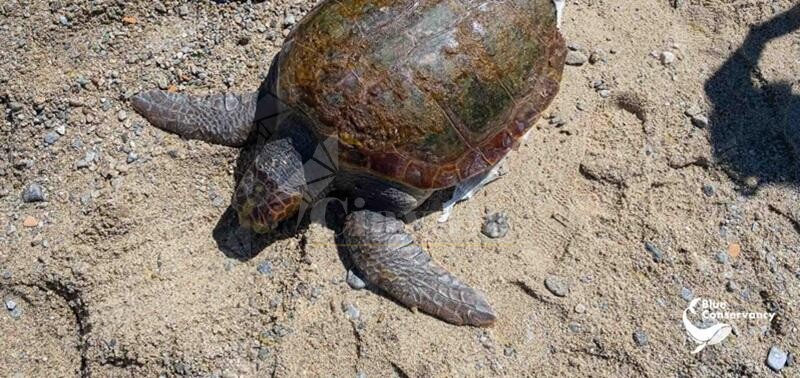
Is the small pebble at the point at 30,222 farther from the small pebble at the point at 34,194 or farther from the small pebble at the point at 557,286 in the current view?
the small pebble at the point at 557,286

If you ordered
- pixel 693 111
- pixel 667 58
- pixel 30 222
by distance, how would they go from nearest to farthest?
pixel 30 222, pixel 693 111, pixel 667 58

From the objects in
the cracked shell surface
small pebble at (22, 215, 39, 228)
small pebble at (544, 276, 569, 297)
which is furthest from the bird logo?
small pebble at (22, 215, 39, 228)

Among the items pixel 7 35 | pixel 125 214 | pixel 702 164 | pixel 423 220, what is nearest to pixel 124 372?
pixel 125 214

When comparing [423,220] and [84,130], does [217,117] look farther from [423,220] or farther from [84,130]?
[423,220]

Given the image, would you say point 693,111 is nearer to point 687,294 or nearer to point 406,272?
point 687,294

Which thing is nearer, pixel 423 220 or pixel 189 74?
pixel 423 220

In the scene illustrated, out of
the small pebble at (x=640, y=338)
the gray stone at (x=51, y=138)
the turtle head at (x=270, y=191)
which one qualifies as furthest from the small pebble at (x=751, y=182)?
the gray stone at (x=51, y=138)

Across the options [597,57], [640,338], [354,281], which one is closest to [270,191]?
[354,281]
